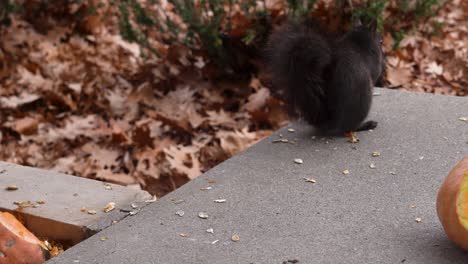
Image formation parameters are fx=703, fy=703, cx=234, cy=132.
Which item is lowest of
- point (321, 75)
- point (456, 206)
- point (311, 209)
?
point (311, 209)

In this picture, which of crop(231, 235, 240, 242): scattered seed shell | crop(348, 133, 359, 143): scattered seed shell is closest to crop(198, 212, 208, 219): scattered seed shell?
crop(231, 235, 240, 242): scattered seed shell

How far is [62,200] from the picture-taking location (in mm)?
2955

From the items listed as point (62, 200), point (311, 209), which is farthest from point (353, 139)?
point (62, 200)

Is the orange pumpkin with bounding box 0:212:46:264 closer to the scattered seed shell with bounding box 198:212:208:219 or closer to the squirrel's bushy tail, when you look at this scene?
the scattered seed shell with bounding box 198:212:208:219

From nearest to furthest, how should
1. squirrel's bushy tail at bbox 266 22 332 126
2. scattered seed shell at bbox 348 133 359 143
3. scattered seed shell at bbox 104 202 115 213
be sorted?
scattered seed shell at bbox 104 202 115 213, squirrel's bushy tail at bbox 266 22 332 126, scattered seed shell at bbox 348 133 359 143

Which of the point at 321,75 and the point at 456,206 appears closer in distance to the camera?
the point at 456,206

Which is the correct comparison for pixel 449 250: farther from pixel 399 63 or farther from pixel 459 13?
pixel 459 13

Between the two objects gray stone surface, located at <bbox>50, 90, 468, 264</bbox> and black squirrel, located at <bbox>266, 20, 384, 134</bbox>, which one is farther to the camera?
black squirrel, located at <bbox>266, 20, 384, 134</bbox>

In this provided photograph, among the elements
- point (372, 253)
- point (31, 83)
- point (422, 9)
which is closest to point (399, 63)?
point (422, 9)

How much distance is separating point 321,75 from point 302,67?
118 millimetres

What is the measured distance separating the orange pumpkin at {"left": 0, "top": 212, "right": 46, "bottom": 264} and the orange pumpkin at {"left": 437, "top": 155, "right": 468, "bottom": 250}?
1437mm

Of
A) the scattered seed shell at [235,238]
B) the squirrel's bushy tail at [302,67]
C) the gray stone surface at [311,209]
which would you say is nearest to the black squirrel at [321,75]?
the squirrel's bushy tail at [302,67]

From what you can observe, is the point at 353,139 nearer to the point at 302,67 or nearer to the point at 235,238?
the point at 302,67

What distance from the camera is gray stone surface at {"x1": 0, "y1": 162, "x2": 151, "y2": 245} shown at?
2.78 meters
